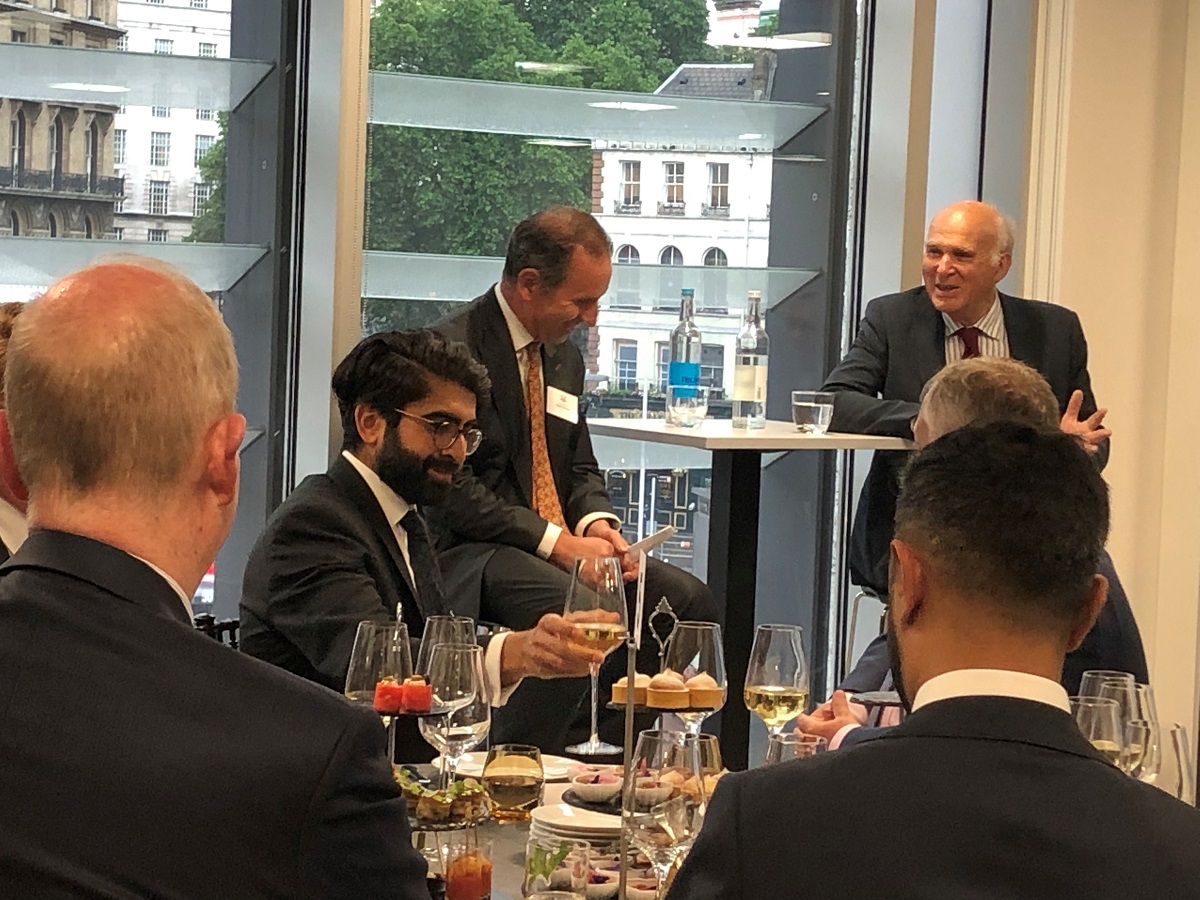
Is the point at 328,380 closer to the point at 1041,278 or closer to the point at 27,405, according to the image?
the point at 1041,278

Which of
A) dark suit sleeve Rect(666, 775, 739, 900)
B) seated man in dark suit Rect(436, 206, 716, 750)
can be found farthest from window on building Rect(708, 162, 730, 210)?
dark suit sleeve Rect(666, 775, 739, 900)

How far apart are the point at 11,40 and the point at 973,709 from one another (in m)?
3.82

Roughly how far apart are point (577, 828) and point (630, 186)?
3.59 metres

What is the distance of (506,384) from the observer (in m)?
4.23

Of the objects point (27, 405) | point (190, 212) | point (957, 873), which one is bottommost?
point (957, 873)

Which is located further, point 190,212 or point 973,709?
point 190,212

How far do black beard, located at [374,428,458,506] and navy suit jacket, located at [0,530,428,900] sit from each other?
190 cm

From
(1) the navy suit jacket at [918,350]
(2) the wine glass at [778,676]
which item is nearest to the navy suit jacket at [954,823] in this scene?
(2) the wine glass at [778,676]

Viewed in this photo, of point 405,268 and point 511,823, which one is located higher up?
point 405,268

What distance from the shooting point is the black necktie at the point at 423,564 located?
3.31m

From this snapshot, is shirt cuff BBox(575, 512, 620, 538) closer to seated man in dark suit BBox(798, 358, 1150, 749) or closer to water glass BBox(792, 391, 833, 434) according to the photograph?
water glass BBox(792, 391, 833, 434)

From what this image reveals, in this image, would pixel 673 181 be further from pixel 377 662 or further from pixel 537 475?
pixel 377 662

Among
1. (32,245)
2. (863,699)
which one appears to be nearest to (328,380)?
(32,245)

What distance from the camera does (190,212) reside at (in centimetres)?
473
